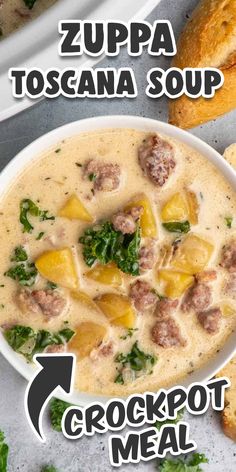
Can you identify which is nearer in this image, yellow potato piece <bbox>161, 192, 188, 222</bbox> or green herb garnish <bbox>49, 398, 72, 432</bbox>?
yellow potato piece <bbox>161, 192, 188, 222</bbox>

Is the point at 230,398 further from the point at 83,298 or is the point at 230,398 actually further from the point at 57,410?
the point at 83,298

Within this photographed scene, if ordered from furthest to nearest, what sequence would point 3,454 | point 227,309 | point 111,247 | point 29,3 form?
point 3,454 < point 227,309 < point 111,247 < point 29,3

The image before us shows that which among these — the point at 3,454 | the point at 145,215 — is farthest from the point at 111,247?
the point at 3,454

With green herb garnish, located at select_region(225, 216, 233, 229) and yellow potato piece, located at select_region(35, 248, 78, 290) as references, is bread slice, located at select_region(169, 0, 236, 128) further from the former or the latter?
yellow potato piece, located at select_region(35, 248, 78, 290)

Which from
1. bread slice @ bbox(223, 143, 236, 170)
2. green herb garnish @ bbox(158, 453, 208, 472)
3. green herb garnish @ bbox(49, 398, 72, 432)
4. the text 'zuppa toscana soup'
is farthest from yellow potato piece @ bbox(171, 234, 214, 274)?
green herb garnish @ bbox(158, 453, 208, 472)

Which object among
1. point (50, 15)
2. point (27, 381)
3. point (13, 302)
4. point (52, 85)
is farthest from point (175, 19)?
point (27, 381)

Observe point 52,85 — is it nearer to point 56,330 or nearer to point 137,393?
point 56,330
